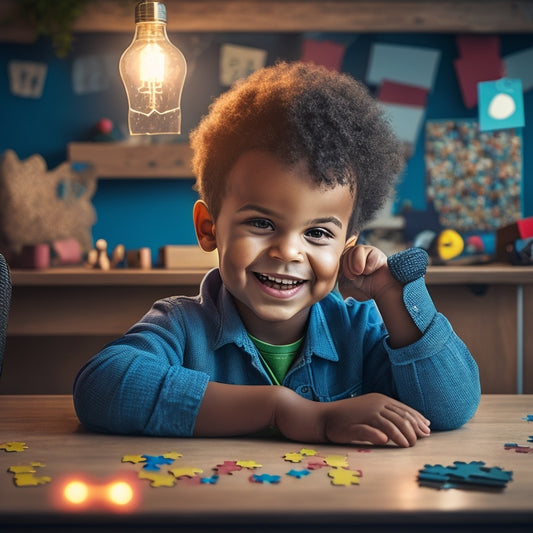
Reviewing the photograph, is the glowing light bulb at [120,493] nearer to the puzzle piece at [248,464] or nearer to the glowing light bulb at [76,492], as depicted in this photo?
the glowing light bulb at [76,492]

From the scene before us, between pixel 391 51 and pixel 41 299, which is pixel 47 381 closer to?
pixel 41 299

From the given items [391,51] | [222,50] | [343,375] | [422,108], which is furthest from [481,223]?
[343,375]

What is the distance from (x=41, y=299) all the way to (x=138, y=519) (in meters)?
2.53

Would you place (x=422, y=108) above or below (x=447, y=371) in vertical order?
above

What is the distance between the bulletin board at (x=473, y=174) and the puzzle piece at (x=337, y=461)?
2.87 m

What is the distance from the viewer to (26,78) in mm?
3670

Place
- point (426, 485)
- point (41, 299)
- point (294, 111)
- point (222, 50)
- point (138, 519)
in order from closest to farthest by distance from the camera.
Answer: point (138, 519) → point (426, 485) → point (294, 111) → point (41, 299) → point (222, 50)

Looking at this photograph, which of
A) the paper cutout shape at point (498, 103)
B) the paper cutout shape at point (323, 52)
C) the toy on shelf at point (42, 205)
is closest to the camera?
the paper cutout shape at point (498, 103)

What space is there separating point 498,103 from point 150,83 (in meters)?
1.06

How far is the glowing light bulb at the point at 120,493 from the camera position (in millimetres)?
806

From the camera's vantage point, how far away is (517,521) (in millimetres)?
764

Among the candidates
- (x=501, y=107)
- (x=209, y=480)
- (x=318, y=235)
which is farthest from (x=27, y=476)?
(x=501, y=107)

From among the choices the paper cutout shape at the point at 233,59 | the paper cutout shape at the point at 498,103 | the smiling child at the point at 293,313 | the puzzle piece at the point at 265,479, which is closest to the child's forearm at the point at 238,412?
the smiling child at the point at 293,313

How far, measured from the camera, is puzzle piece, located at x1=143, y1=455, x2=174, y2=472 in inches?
36.6
